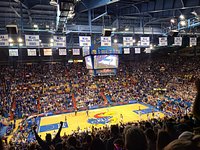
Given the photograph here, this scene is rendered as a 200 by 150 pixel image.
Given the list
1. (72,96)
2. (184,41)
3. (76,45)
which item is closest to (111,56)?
(72,96)

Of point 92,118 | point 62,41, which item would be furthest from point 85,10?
point 92,118

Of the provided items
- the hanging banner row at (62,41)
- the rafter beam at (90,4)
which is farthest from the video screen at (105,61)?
the hanging banner row at (62,41)

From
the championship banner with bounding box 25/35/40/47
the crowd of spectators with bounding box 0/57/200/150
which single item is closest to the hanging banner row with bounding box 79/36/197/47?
the championship banner with bounding box 25/35/40/47

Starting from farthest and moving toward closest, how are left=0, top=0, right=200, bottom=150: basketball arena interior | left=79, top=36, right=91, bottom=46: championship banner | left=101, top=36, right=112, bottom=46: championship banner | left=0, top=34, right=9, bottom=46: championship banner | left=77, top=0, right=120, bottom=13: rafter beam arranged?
1. left=101, top=36, right=112, bottom=46: championship banner
2. left=0, top=0, right=200, bottom=150: basketball arena interior
3. left=79, top=36, right=91, bottom=46: championship banner
4. left=77, top=0, right=120, bottom=13: rafter beam
5. left=0, top=34, right=9, bottom=46: championship banner

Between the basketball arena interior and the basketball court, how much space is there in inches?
4.7

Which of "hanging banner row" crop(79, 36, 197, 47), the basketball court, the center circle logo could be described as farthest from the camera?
the center circle logo

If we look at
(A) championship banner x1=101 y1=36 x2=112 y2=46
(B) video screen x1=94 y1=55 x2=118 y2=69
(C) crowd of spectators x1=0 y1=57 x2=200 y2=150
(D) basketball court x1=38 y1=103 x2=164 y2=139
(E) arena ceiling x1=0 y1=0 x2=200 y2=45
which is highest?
(E) arena ceiling x1=0 y1=0 x2=200 y2=45

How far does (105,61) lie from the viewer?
1076 inches

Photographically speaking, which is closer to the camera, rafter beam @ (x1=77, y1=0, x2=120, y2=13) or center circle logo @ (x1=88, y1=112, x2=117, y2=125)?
rafter beam @ (x1=77, y1=0, x2=120, y2=13)

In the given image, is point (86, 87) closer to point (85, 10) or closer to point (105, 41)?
point (85, 10)

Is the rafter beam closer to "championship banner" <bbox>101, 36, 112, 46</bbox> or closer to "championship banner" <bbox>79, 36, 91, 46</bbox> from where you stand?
"championship banner" <bbox>101, 36, 112, 46</bbox>

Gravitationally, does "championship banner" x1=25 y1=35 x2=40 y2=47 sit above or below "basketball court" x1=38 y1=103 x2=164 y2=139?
above

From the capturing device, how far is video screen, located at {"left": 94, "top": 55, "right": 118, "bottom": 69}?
87.2 feet

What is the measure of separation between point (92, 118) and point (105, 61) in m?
9.94
